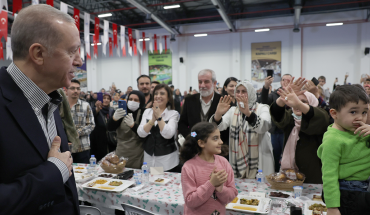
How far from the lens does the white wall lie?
36.2 ft

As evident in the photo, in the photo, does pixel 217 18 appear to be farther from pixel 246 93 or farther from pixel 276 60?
pixel 246 93

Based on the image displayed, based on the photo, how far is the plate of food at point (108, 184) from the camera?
220 centimetres

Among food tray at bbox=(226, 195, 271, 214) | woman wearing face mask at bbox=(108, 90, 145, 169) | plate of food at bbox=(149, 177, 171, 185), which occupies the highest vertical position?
woman wearing face mask at bbox=(108, 90, 145, 169)

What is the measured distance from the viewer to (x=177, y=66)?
13.7m

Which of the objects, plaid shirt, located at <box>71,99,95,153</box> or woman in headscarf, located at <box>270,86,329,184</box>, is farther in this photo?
plaid shirt, located at <box>71,99,95,153</box>

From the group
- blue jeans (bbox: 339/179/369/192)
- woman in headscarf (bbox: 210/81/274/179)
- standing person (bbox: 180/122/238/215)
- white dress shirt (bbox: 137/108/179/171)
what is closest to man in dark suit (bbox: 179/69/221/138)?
white dress shirt (bbox: 137/108/179/171)

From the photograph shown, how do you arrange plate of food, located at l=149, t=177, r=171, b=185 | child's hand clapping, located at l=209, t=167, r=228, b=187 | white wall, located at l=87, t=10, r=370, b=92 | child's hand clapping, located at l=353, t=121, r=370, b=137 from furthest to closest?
1. white wall, located at l=87, t=10, r=370, b=92
2. plate of food, located at l=149, t=177, r=171, b=185
3. child's hand clapping, located at l=209, t=167, r=228, b=187
4. child's hand clapping, located at l=353, t=121, r=370, b=137

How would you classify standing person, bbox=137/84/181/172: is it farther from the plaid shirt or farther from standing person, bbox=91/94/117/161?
standing person, bbox=91/94/117/161

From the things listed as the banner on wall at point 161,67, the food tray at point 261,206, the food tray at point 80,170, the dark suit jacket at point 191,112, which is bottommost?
the food tray at point 80,170

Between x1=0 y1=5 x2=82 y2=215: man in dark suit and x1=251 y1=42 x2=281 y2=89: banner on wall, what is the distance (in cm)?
1198

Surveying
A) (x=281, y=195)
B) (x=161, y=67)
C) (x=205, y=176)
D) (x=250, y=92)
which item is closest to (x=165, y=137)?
(x=250, y=92)

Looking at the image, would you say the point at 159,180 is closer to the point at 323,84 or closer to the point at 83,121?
the point at 83,121

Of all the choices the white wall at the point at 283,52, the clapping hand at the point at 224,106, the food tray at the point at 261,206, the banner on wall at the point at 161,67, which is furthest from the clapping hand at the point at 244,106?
the banner on wall at the point at 161,67

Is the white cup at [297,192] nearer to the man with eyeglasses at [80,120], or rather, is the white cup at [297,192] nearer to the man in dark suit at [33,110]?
the man in dark suit at [33,110]
